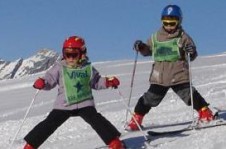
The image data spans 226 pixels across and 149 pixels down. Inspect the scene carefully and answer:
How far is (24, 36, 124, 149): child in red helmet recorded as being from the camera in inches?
302

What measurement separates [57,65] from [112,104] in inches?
219

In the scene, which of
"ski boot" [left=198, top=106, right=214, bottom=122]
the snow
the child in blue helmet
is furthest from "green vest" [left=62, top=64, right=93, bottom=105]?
"ski boot" [left=198, top=106, right=214, bottom=122]

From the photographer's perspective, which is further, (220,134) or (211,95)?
(211,95)

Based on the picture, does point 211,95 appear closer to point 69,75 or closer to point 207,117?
point 207,117

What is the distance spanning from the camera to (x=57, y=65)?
8000 millimetres

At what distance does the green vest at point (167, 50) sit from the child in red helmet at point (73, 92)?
129 cm

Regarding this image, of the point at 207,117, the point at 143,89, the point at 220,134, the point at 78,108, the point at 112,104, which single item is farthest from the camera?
the point at 143,89

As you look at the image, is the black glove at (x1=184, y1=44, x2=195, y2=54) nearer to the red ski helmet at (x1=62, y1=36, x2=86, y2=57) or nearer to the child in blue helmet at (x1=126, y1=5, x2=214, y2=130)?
the child in blue helmet at (x1=126, y1=5, x2=214, y2=130)

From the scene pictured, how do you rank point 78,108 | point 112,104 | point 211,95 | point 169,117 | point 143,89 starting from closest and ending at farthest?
point 78,108, point 169,117, point 211,95, point 112,104, point 143,89

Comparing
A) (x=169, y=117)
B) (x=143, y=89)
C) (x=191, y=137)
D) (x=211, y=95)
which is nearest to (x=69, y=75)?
(x=191, y=137)

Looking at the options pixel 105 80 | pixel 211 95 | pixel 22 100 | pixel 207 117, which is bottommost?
pixel 22 100

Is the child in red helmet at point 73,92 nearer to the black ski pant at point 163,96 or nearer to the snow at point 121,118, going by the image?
the snow at point 121,118

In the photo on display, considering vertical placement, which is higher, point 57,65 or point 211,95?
point 57,65

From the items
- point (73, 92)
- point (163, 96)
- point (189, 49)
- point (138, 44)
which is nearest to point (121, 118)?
point (163, 96)
